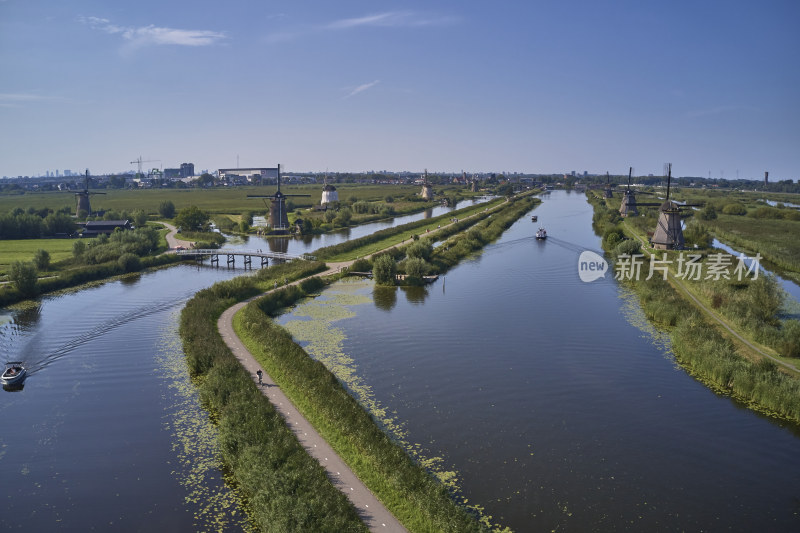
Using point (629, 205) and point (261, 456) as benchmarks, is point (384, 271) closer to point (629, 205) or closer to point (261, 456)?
point (261, 456)

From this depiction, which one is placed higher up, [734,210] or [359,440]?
[734,210]

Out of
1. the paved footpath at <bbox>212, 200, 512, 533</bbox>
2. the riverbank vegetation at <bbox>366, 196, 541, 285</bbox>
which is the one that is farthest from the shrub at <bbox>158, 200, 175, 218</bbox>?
the paved footpath at <bbox>212, 200, 512, 533</bbox>

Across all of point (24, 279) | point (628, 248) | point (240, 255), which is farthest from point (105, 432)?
point (628, 248)

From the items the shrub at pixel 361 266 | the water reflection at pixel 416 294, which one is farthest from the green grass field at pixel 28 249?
the water reflection at pixel 416 294

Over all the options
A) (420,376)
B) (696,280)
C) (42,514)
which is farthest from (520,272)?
(42,514)

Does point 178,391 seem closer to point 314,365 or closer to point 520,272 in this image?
point 314,365

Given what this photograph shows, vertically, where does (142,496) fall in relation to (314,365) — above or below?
below

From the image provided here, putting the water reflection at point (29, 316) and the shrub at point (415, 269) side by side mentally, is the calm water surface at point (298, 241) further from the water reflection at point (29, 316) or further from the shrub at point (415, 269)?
the water reflection at point (29, 316)

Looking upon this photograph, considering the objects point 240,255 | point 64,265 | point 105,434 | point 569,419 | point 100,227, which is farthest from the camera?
point 100,227
